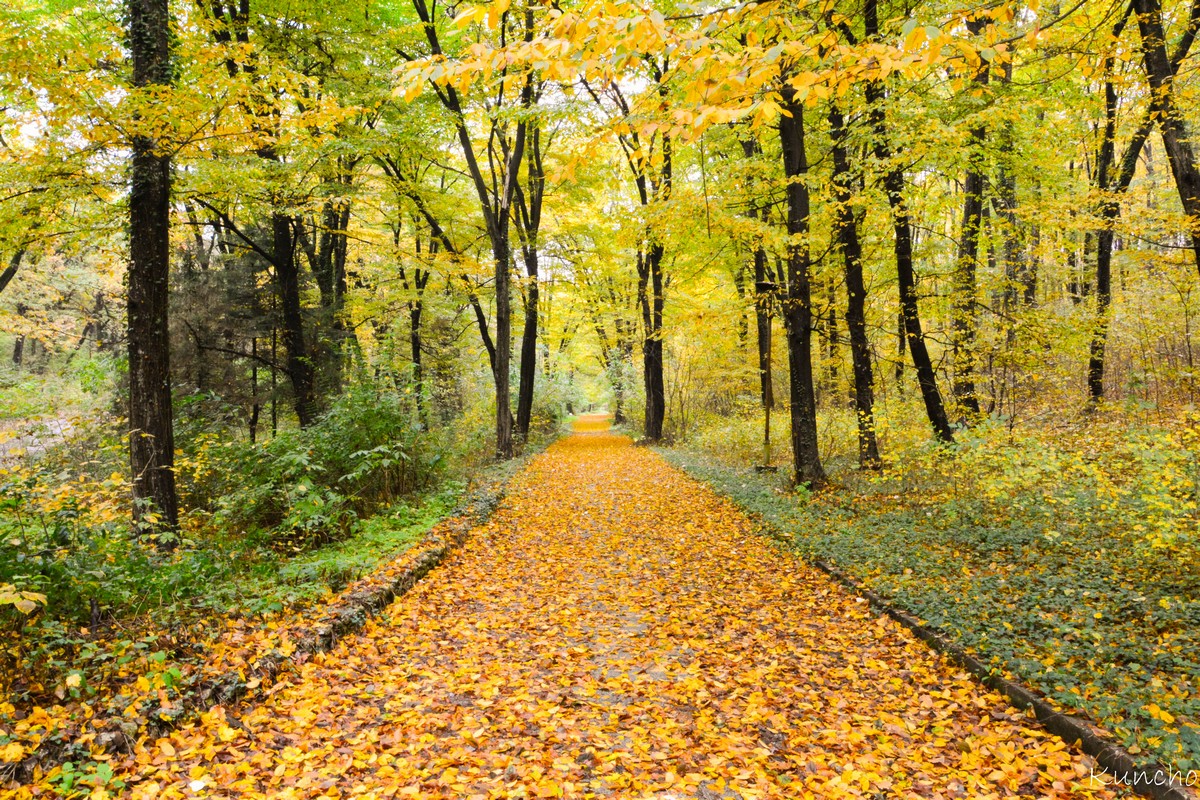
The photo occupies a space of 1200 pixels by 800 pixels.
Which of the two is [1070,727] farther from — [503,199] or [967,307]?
[503,199]

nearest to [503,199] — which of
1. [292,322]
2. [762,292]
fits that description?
[292,322]

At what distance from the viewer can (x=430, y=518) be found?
344 inches

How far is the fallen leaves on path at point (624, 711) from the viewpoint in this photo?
3.13 m

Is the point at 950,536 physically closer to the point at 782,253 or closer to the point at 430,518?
the point at 782,253

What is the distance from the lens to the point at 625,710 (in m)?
3.97

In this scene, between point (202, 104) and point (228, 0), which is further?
point (228, 0)

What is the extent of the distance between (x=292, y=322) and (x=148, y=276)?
6.70 meters

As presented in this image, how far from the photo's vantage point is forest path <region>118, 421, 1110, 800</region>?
10.3ft

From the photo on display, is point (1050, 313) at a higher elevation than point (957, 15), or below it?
below

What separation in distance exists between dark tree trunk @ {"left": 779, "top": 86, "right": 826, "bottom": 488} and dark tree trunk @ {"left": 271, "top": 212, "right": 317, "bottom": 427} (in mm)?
10110

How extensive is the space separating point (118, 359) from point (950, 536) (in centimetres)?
Result: 1422

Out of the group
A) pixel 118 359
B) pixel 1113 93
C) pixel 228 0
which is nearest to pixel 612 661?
pixel 118 359

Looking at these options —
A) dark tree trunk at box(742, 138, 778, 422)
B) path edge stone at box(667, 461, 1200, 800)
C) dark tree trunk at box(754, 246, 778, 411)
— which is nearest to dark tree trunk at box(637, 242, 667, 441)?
dark tree trunk at box(754, 246, 778, 411)

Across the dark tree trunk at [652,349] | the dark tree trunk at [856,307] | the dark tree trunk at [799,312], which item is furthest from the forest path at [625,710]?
the dark tree trunk at [652,349]
